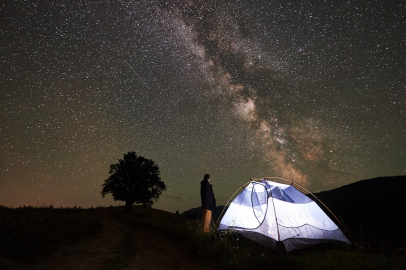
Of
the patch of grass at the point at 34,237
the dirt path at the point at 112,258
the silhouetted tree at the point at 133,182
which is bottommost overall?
the dirt path at the point at 112,258

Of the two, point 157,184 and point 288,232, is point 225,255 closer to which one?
point 288,232

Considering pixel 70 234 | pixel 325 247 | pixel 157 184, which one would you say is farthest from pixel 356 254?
pixel 157 184

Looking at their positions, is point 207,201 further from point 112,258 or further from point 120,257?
point 112,258

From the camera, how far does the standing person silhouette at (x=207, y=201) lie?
959 cm

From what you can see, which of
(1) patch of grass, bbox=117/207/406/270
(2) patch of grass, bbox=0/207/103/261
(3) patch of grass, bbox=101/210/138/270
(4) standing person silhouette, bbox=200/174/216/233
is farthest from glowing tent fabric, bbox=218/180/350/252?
(2) patch of grass, bbox=0/207/103/261

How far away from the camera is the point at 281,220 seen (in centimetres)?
828

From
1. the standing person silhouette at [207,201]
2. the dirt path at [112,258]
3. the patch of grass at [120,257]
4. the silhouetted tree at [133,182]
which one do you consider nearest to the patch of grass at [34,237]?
the dirt path at [112,258]

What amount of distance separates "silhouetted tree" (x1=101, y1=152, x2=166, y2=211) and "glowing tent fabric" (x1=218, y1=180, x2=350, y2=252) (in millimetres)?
19123

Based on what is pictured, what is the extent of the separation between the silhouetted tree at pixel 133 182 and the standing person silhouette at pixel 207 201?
62.7 feet

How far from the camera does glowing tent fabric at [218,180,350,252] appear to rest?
7930 mm

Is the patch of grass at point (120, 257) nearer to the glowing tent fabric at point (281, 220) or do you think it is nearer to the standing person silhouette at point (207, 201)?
the standing person silhouette at point (207, 201)

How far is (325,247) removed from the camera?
797cm

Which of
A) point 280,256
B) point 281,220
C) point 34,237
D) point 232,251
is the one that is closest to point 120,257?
point 34,237

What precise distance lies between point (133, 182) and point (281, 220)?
2200 cm
